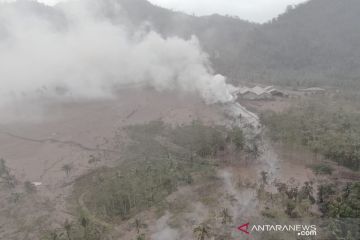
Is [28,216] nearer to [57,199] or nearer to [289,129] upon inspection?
[57,199]

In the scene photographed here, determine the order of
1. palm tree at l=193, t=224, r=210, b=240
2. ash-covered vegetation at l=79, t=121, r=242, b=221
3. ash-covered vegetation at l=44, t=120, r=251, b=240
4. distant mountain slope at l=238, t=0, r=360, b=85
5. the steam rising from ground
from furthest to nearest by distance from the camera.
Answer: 1. distant mountain slope at l=238, t=0, r=360, b=85
2. the steam rising from ground
3. ash-covered vegetation at l=79, t=121, r=242, b=221
4. ash-covered vegetation at l=44, t=120, r=251, b=240
5. palm tree at l=193, t=224, r=210, b=240

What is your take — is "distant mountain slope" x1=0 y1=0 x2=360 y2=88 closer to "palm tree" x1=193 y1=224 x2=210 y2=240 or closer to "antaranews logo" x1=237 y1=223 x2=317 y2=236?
"antaranews logo" x1=237 y1=223 x2=317 y2=236

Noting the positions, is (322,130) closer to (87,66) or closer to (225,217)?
(225,217)

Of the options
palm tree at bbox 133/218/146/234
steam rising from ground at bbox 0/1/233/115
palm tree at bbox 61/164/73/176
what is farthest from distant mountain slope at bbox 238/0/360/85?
palm tree at bbox 133/218/146/234

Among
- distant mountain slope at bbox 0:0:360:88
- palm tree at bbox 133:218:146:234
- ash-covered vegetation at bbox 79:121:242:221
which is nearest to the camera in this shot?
palm tree at bbox 133:218:146:234

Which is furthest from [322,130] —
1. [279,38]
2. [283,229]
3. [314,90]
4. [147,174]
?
[279,38]
